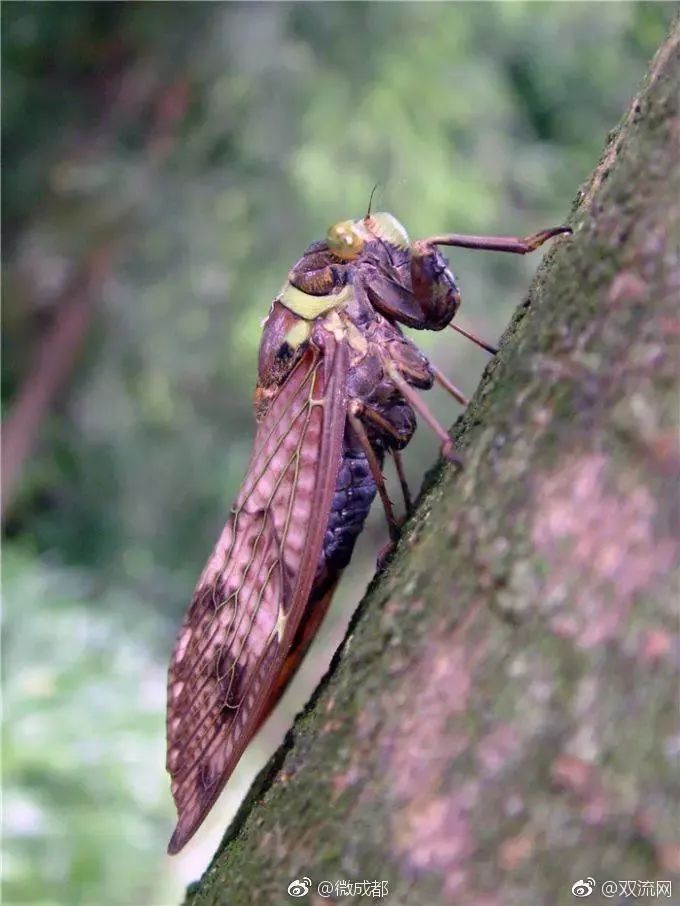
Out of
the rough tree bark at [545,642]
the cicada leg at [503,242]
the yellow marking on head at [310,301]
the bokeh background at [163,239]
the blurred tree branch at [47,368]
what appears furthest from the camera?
the blurred tree branch at [47,368]

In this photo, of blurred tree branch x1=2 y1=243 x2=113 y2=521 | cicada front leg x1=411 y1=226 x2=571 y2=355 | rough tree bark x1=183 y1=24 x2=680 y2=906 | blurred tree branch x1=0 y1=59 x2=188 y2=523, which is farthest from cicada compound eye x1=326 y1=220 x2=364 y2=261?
blurred tree branch x1=2 y1=243 x2=113 y2=521

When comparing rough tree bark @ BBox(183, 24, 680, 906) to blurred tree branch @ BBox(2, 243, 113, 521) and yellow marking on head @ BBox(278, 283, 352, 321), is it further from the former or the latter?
blurred tree branch @ BBox(2, 243, 113, 521)

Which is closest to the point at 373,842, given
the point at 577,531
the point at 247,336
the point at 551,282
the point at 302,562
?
the point at 577,531

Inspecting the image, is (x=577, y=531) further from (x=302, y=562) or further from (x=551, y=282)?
(x=302, y=562)

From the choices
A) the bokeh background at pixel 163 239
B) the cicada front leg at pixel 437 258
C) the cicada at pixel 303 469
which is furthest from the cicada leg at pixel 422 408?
the bokeh background at pixel 163 239

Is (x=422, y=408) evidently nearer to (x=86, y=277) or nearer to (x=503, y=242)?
(x=503, y=242)

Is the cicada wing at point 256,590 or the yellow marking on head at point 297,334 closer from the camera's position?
the cicada wing at point 256,590

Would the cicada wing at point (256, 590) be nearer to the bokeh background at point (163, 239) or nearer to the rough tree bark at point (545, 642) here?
the rough tree bark at point (545, 642)

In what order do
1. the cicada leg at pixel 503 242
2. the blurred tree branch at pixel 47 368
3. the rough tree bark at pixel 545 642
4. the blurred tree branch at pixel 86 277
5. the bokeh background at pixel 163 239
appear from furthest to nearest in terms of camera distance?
the blurred tree branch at pixel 47 368, the blurred tree branch at pixel 86 277, the bokeh background at pixel 163 239, the cicada leg at pixel 503 242, the rough tree bark at pixel 545 642

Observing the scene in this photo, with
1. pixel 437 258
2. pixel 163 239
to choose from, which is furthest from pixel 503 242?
pixel 163 239
